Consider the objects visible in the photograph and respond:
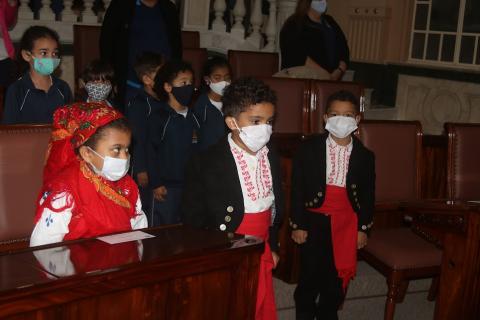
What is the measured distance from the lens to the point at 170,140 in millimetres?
2928

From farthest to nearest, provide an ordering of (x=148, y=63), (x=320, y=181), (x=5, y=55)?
(x=5, y=55) < (x=148, y=63) < (x=320, y=181)

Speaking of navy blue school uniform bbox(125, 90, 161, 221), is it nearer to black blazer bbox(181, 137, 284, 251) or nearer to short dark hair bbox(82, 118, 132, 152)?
black blazer bbox(181, 137, 284, 251)

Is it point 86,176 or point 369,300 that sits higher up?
point 86,176

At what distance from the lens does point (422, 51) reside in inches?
275

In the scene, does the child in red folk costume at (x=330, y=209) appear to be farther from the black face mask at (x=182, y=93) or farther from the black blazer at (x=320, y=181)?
the black face mask at (x=182, y=93)

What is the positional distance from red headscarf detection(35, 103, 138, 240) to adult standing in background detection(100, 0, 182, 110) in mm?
1962

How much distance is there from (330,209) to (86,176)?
43.9 inches

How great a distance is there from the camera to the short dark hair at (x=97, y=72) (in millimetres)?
3371

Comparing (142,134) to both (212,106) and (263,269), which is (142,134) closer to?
(212,106)

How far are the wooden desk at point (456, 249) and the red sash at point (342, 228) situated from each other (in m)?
0.29

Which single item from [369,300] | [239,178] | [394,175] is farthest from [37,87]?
[369,300]

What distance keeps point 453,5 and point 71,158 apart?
562 cm

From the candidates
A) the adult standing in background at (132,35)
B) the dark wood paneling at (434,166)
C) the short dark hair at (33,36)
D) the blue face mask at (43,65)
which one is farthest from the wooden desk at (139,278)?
the adult standing in background at (132,35)

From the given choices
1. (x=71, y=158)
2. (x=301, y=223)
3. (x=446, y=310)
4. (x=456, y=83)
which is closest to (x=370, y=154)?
(x=301, y=223)
